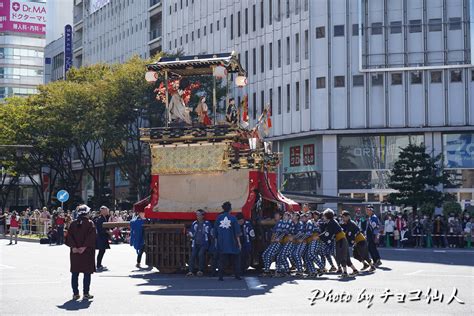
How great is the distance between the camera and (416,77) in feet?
166

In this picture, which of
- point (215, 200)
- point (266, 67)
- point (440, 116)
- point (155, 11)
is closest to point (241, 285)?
point (215, 200)

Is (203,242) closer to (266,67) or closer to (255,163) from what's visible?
(255,163)

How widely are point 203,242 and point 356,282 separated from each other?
3.94m

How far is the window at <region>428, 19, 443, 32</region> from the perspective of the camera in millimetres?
Result: 50188

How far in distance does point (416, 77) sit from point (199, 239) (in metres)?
33.3

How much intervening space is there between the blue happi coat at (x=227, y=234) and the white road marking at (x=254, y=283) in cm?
76

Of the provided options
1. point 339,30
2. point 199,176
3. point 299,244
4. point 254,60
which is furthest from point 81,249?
point 254,60

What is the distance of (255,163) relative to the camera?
70.6ft

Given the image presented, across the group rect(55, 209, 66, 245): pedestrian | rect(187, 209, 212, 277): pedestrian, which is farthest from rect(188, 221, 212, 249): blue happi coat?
rect(55, 209, 66, 245): pedestrian

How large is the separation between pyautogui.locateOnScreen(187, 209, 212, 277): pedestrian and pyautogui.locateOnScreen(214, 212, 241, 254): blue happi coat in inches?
40.8

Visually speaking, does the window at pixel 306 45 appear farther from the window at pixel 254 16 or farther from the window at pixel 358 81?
the window at pixel 254 16

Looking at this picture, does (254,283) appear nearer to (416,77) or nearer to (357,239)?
(357,239)

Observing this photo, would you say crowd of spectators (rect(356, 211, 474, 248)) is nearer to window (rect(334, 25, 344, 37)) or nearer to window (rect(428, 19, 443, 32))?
window (rect(428, 19, 443, 32))

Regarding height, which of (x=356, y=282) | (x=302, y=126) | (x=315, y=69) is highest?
(x=315, y=69)
